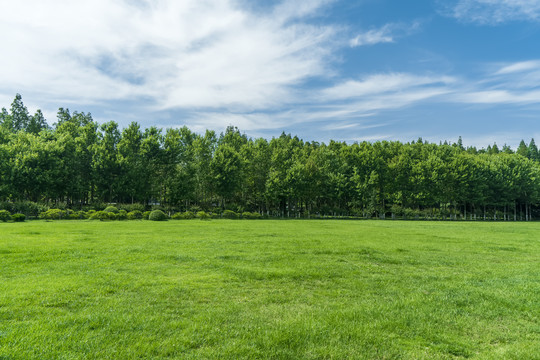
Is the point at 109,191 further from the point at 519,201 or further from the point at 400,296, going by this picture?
the point at 519,201

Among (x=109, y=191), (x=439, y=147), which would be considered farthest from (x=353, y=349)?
(x=439, y=147)

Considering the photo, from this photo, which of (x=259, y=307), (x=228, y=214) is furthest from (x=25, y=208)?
(x=259, y=307)

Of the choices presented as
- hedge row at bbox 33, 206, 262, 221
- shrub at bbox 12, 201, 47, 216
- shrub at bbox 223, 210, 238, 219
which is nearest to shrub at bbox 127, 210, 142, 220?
hedge row at bbox 33, 206, 262, 221

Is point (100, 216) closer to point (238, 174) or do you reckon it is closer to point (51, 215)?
point (51, 215)

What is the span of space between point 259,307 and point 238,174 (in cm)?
4474

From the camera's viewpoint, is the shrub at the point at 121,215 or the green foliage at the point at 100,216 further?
the shrub at the point at 121,215

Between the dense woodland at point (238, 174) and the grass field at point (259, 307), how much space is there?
35906 millimetres

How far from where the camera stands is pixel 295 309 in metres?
6.06

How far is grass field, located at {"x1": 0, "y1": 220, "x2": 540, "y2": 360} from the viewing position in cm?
443

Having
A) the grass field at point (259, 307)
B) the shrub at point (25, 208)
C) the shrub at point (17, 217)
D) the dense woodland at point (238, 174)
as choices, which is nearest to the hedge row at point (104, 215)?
the shrub at point (25, 208)

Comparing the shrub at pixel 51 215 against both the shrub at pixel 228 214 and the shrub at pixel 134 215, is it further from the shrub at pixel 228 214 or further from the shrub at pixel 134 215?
the shrub at pixel 228 214

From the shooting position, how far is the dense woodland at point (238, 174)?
42.5m

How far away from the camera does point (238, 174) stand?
165ft

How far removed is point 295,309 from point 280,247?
25.9 ft
